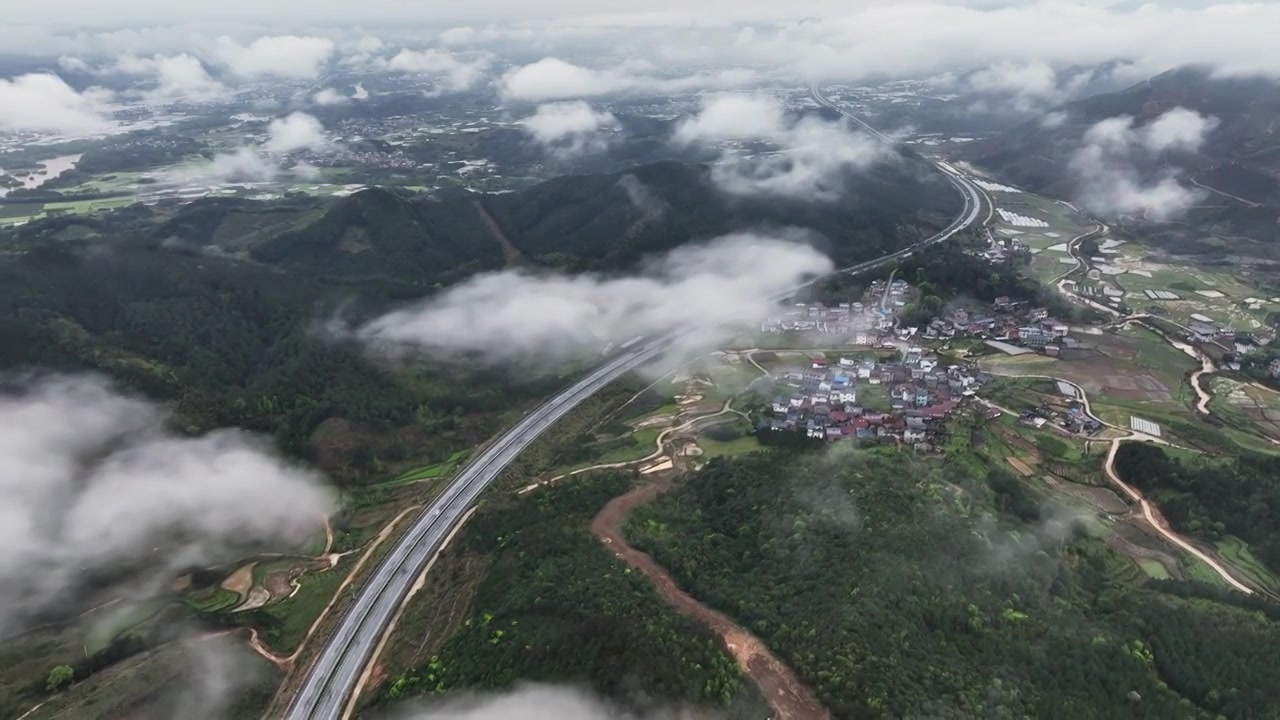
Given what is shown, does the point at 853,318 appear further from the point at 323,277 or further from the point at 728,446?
the point at 323,277

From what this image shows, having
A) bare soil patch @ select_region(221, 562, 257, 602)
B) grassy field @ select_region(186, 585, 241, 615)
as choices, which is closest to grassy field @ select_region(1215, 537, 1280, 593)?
bare soil patch @ select_region(221, 562, 257, 602)

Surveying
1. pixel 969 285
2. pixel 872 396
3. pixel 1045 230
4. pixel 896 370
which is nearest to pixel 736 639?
pixel 872 396

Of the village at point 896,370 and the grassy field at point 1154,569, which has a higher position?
the grassy field at point 1154,569

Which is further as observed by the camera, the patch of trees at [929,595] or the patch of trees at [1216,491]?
the patch of trees at [1216,491]

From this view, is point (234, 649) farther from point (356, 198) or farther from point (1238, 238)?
point (1238, 238)

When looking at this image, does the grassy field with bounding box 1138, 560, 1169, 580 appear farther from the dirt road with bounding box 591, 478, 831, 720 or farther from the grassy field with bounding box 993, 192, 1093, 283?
the grassy field with bounding box 993, 192, 1093, 283

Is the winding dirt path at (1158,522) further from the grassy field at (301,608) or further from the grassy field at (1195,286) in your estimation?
the grassy field at (301,608)

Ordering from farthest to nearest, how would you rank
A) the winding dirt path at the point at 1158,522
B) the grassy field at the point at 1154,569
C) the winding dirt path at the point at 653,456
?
the winding dirt path at the point at 653,456
the winding dirt path at the point at 1158,522
the grassy field at the point at 1154,569

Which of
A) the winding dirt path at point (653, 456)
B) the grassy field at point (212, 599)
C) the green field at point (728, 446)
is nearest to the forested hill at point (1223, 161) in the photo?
the winding dirt path at point (653, 456)
